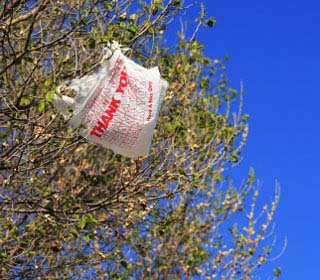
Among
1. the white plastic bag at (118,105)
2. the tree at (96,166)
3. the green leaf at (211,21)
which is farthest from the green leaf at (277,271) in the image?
the white plastic bag at (118,105)

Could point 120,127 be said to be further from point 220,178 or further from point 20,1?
point 220,178

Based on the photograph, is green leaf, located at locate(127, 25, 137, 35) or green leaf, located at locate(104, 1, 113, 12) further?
green leaf, located at locate(104, 1, 113, 12)

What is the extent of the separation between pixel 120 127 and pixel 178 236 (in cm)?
532

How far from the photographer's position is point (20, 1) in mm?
5242

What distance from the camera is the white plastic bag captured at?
4.19 metres

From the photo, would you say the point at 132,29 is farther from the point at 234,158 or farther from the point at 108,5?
the point at 234,158

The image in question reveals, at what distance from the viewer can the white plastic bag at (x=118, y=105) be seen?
165 inches

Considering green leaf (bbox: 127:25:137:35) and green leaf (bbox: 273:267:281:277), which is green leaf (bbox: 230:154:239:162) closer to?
green leaf (bbox: 273:267:281:277)

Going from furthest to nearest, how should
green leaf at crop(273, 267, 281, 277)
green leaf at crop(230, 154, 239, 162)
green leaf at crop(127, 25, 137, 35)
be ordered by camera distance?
green leaf at crop(273, 267, 281, 277) → green leaf at crop(230, 154, 239, 162) → green leaf at crop(127, 25, 137, 35)

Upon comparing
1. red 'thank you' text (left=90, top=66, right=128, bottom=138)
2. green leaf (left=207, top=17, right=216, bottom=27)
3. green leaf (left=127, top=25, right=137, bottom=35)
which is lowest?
red 'thank you' text (left=90, top=66, right=128, bottom=138)

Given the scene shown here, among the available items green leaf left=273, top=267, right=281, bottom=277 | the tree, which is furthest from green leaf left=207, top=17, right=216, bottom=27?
green leaf left=273, top=267, right=281, bottom=277

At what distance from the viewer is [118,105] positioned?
419cm

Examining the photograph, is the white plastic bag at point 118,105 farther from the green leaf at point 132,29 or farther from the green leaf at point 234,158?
Result: the green leaf at point 234,158

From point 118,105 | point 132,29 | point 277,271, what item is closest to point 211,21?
point 132,29
